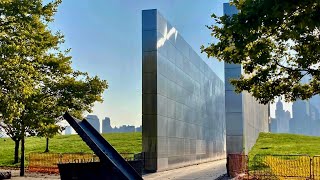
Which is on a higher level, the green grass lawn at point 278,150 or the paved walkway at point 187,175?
the green grass lawn at point 278,150

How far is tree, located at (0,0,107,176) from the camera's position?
16.3 m

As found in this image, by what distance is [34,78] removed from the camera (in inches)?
851

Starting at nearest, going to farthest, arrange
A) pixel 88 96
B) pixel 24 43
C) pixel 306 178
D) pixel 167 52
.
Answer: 1. pixel 24 43
2. pixel 306 178
3. pixel 88 96
4. pixel 167 52

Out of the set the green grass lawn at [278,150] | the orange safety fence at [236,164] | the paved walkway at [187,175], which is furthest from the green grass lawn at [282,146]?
the orange safety fence at [236,164]

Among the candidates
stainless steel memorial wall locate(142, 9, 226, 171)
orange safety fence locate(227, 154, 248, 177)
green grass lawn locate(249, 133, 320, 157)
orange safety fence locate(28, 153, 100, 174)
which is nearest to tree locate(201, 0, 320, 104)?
orange safety fence locate(227, 154, 248, 177)

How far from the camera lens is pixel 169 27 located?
2844cm

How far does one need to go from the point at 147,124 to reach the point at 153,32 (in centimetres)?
575

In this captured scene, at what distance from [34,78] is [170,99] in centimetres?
983

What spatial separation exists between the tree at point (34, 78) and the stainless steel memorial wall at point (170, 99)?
337 centimetres

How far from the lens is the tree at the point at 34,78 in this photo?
53.5 ft

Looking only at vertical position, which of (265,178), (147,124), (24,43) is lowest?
(265,178)

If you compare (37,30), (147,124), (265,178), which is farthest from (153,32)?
(265,178)

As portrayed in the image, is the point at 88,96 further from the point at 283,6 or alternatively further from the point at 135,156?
the point at 283,6

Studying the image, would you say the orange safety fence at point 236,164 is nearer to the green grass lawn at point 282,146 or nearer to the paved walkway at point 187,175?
the paved walkway at point 187,175
